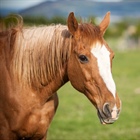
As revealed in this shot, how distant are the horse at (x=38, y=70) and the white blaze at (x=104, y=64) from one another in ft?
0.17

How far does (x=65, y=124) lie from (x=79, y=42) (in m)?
4.92

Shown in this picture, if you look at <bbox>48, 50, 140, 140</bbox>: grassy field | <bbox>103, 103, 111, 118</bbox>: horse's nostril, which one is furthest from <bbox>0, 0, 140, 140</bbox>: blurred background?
<bbox>103, 103, 111, 118</bbox>: horse's nostril

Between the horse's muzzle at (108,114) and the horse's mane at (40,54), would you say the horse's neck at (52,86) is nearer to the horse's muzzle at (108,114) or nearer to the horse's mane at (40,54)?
the horse's mane at (40,54)

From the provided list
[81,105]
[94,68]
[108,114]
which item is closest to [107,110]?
[108,114]

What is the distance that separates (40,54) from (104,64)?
740 millimetres

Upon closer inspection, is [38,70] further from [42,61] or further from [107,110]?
[107,110]

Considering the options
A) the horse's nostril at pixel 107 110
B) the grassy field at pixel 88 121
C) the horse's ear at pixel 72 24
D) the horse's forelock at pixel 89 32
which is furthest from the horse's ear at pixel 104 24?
the grassy field at pixel 88 121

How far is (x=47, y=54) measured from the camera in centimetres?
368

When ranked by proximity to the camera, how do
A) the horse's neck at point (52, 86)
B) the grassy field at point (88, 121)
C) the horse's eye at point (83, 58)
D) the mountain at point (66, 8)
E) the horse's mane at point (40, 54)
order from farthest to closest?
the grassy field at point (88, 121) < the mountain at point (66, 8) < the horse's neck at point (52, 86) < the horse's mane at point (40, 54) < the horse's eye at point (83, 58)

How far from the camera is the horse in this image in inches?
137

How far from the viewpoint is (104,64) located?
3322mm

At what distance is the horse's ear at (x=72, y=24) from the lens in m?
3.43

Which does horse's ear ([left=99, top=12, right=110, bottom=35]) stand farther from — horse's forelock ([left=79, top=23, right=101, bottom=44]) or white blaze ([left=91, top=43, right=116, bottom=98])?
white blaze ([left=91, top=43, right=116, bottom=98])

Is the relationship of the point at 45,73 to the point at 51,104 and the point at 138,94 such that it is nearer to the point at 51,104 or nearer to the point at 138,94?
the point at 51,104
